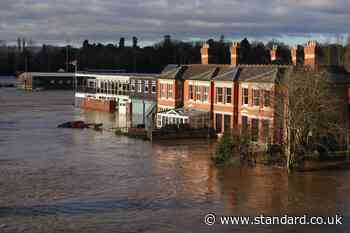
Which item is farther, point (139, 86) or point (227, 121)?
point (139, 86)

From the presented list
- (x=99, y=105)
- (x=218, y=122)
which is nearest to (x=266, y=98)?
(x=218, y=122)

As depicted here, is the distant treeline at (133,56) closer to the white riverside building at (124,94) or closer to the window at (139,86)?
the white riverside building at (124,94)

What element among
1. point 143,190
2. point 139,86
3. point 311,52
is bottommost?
point 143,190

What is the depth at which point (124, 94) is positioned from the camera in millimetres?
61000

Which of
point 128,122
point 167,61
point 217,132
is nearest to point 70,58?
point 167,61

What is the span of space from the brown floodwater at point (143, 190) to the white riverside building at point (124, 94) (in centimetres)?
1285

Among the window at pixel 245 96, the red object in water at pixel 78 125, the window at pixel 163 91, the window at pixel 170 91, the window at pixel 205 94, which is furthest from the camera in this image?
the window at pixel 163 91

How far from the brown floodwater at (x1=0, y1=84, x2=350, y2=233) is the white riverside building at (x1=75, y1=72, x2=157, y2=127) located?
42.2 feet

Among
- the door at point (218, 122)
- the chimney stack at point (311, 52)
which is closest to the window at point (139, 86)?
the door at point (218, 122)

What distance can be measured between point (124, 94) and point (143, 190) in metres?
36.7

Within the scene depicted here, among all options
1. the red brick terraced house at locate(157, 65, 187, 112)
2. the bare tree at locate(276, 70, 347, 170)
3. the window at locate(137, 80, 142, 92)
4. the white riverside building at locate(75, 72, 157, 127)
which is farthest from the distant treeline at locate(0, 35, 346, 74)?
the bare tree at locate(276, 70, 347, 170)

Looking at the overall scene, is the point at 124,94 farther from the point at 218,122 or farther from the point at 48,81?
the point at 48,81

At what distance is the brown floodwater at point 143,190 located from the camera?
20.0 metres

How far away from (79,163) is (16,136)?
12.6m
